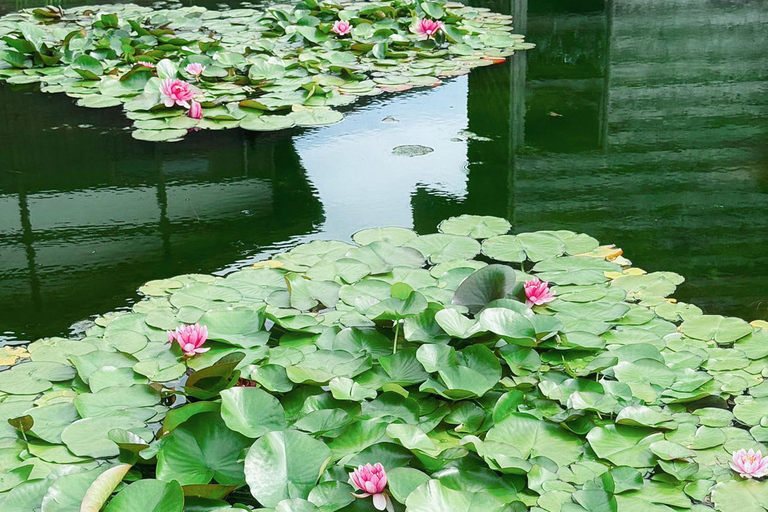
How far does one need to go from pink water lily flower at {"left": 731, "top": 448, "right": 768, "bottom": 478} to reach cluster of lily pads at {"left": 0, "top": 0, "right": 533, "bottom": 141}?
8.84ft

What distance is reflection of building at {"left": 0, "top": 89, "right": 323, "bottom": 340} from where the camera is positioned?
2605 mm

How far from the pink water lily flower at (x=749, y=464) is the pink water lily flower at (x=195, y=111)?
2.99 metres

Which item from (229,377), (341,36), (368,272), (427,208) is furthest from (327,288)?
(341,36)

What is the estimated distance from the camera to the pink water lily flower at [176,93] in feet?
13.4

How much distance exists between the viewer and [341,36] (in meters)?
5.46

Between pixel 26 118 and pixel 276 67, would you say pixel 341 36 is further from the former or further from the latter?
pixel 26 118

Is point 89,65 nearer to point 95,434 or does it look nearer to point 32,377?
point 32,377

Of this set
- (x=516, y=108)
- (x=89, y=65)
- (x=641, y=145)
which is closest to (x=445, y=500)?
(x=641, y=145)

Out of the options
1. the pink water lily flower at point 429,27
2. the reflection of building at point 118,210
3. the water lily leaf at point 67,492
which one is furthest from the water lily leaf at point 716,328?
the pink water lily flower at point 429,27

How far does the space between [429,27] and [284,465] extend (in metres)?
4.15

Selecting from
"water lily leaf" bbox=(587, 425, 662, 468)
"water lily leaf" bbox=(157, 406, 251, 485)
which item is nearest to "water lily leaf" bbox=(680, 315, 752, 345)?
"water lily leaf" bbox=(587, 425, 662, 468)

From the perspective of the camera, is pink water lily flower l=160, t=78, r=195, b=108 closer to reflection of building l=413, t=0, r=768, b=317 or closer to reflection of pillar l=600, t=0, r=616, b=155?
reflection of building l=413, t=0, r=768, b=317

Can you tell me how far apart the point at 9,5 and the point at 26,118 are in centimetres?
352

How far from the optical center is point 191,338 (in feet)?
6.77
